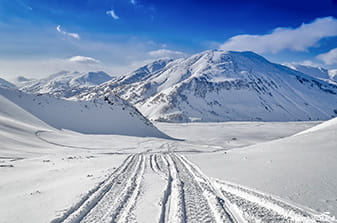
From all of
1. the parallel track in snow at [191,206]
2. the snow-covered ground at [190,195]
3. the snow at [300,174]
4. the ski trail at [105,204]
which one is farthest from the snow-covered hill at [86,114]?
the snow at [300,174]

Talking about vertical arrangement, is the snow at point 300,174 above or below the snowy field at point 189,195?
above

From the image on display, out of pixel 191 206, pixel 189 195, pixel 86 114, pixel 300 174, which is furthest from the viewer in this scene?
pixel 86 114

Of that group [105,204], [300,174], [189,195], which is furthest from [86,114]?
[300,174]

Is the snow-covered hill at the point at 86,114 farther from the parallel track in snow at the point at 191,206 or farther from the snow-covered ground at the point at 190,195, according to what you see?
the parallel track in snow at the point at 191,206

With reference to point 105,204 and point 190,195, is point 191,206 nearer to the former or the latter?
point 190,195

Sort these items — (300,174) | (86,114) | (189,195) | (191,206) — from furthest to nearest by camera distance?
(86,114)
(300,174)
(189,195)
(191,206)

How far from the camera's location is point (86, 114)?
50.1 metres

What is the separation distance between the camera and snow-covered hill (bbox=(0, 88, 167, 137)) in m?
43.9

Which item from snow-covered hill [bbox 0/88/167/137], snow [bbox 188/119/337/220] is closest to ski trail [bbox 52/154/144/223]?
snow [bbox 188/119/337/220]

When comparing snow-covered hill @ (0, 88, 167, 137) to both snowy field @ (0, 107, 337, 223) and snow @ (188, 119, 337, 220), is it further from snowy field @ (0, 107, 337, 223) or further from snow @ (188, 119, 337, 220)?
snow @ (188, 119, 337, 220)

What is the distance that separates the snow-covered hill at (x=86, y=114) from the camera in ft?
144

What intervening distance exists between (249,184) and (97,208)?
564 cm

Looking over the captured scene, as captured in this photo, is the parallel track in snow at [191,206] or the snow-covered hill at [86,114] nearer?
the parallel track in snow at [191,206]

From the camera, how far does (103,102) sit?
187ft
